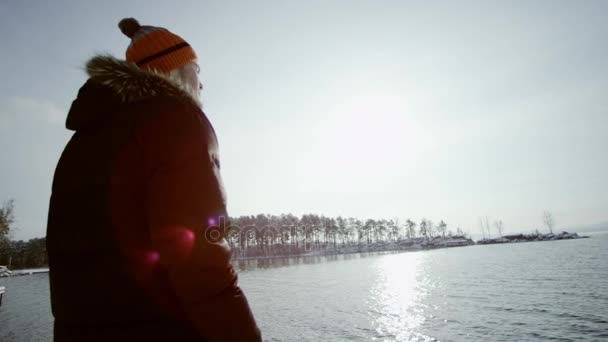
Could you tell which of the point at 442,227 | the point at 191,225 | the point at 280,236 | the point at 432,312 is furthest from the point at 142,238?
the point at 442,227

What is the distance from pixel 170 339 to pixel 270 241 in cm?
12447

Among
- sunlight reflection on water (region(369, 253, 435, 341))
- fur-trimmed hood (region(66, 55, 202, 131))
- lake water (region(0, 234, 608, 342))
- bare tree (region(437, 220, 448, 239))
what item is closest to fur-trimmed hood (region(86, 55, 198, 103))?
fur-trimmed hood (region(66, 55, 202, 131))

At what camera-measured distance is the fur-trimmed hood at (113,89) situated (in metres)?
1.30

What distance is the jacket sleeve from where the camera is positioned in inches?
40.5

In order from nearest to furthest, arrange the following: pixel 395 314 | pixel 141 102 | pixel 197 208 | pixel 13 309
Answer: pixel 197 208, pixel 141 102, pixel 395 314, pixel 13 309

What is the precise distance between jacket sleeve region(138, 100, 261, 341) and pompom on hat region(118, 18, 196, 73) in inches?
25.6

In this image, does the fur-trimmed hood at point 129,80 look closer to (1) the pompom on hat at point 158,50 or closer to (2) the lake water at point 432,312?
(1) the pompom on hat at point 158,50

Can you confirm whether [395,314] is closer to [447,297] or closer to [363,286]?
[447,297]

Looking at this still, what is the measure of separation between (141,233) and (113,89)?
2.20 ft

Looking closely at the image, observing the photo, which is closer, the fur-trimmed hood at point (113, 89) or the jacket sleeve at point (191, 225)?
the jacket sleeve at point (191, 225)

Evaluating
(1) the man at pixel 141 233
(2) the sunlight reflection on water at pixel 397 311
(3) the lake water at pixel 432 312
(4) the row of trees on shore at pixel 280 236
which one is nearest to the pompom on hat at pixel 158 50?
(1) the man at pixel 141 233

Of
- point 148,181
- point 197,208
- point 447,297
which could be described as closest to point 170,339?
point 197,208

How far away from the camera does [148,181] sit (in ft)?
3.69

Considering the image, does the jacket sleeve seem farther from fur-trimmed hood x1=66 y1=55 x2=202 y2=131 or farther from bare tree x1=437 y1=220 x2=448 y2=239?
bare tree x1=437 y1=220 x2=448 y2=239
